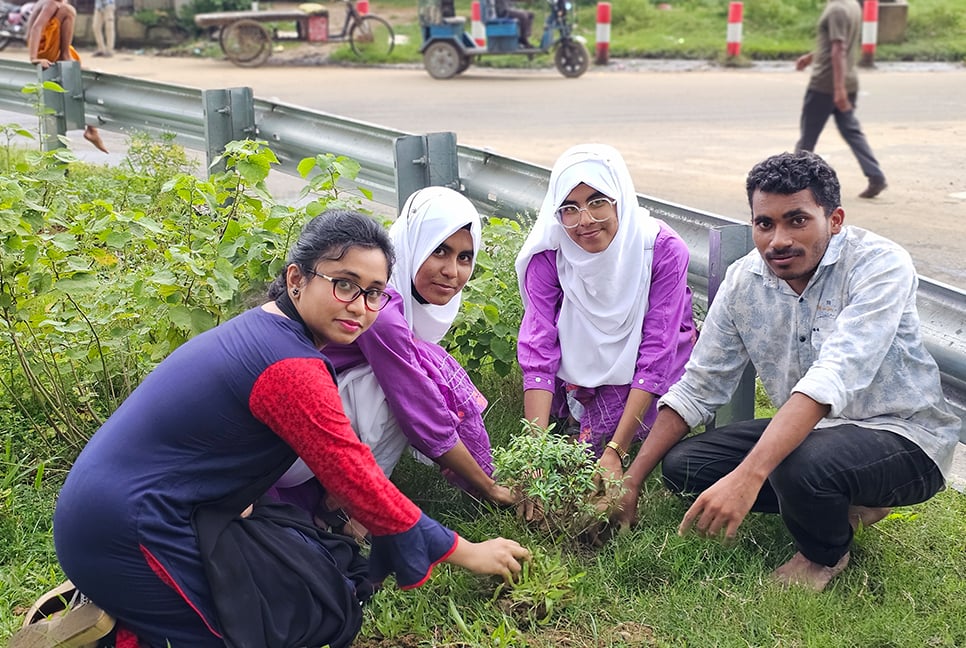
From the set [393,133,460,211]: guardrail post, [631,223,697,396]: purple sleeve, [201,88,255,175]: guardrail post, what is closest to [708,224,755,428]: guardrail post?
[631,223,697,396]: purple sleeve

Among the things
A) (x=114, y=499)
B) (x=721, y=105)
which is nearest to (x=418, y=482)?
(x=114, y=499)

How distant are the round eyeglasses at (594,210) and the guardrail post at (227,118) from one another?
106 inches

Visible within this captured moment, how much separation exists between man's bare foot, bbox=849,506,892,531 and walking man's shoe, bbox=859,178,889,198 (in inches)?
221

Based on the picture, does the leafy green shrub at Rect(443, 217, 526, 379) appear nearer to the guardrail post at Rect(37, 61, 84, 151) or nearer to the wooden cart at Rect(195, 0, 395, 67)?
the guardrail post at Rect(37, 61, 84, 151)

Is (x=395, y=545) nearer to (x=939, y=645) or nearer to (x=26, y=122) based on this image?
(x=939, y=645)

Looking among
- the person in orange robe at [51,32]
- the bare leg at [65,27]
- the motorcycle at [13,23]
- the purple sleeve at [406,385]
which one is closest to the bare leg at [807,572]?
the purple sleeve at [406,385]

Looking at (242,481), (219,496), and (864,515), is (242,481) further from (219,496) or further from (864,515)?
(864,515)

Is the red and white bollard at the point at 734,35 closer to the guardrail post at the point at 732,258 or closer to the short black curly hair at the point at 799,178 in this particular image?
the guardrail post at the point at 732,258

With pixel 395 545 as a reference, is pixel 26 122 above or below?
above

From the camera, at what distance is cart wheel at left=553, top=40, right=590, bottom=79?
1573 cm

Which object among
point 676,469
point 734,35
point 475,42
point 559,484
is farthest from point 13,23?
point 559,484

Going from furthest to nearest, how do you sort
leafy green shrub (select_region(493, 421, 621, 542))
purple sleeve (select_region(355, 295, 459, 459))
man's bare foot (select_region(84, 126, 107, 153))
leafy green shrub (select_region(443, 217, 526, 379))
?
man's bare foot (select_region(84, 126, 107, 153)), leafy green shrub (select_region(443, 217, 526, 379)), purple sleeve (select_region(355, 295, 459, 459)), leafy green shrub (select_region(493, 421, 621, 542))

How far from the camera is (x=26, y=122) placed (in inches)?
371

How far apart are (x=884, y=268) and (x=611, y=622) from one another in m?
1.18
